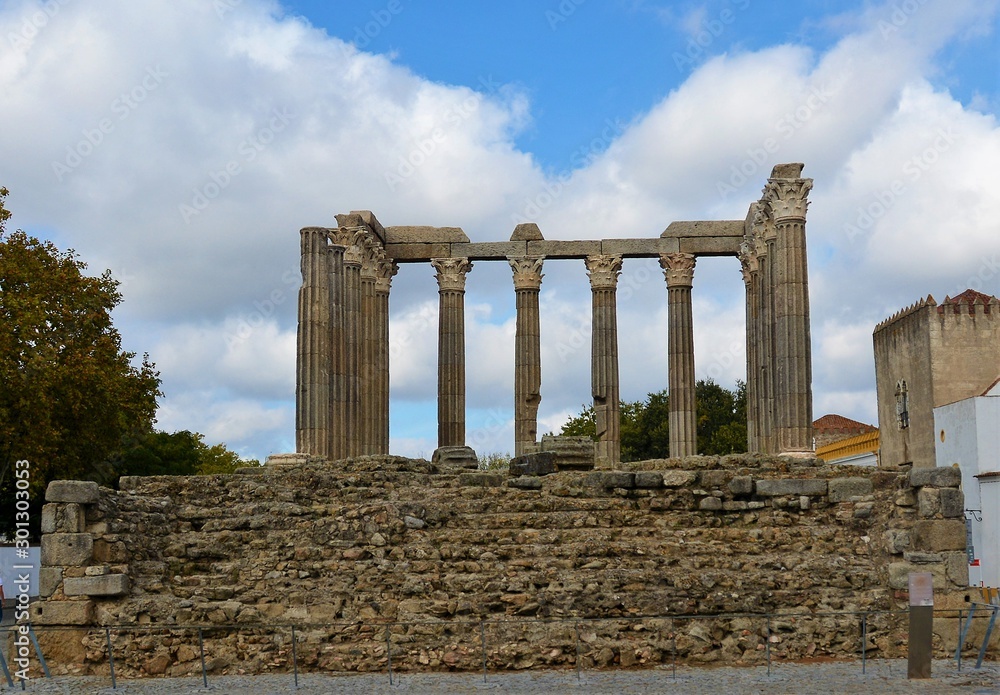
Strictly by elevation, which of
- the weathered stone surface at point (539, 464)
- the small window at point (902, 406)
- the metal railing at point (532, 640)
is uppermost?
the small window at point (902, 406)

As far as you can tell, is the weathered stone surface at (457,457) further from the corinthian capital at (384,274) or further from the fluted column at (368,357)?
the corinthian capital at (384,274)

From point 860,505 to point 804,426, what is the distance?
817 cm

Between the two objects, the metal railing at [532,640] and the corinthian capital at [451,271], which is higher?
the corinthian capital at [451,271]

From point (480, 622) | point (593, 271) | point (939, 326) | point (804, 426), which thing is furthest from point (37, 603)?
point (939, 326)

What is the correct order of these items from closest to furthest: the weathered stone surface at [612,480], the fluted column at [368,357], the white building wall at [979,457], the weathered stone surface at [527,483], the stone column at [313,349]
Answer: the weathered stone surface at [612,480] → the weathered stone surface at [527,483] → the stone column at [313,349] → the fluted column at [368,357] → the white building wall at [979,457]

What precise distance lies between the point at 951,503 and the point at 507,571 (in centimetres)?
626

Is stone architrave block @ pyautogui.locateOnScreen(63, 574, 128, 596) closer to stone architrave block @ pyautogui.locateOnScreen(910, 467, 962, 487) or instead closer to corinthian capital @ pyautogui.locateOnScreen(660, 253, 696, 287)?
stone architrave block @ pyautogui.locateOnScreen(910, 467, 962, 487)

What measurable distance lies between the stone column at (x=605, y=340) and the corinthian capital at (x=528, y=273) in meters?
1.38

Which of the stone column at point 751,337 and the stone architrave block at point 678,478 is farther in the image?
the stone column at point 751,337

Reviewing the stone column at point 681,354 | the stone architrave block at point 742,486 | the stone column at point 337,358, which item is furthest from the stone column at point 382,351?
the stone architrave block at point 742,486

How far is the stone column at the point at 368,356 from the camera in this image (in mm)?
31188

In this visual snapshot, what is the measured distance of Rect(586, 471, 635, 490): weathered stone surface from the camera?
1814 centimetres

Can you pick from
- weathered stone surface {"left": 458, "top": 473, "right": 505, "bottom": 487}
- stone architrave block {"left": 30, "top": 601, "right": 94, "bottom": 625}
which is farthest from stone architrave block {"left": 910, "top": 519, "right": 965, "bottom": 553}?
stone architrave block {"left": 30, "top": 601, "right": 94, "bottom": 625}

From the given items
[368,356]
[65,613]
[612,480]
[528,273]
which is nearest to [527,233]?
[528,273]
